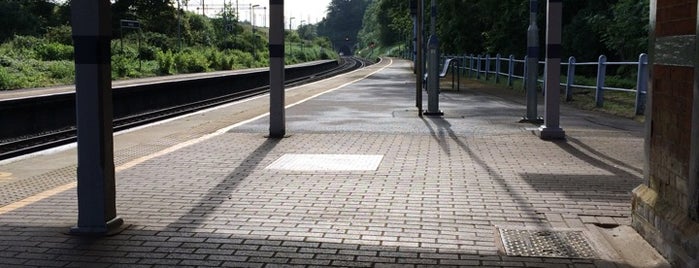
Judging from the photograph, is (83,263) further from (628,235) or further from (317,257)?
(628,235)

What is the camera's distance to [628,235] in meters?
4.91

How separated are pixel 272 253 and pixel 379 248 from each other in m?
0.69

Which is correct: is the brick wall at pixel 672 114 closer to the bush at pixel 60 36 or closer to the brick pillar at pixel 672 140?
the brick pillar at pixel 672 140

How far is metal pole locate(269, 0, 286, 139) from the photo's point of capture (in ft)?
34.4

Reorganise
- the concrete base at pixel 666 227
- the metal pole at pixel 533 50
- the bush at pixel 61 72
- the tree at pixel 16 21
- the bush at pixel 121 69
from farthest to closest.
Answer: the tree at pixel 16 21, the bush at pixel 121 69, the bush at pixel 61 72, the metal pole at pixel 533 50, the concrete base at pixel 666 227

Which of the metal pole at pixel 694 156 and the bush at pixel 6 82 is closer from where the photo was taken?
the metal pole at pixel 694 156

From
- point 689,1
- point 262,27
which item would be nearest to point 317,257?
point 689,1

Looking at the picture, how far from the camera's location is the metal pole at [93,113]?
4.92m

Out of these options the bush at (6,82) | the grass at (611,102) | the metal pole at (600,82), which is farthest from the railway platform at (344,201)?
the bush at (6,82)

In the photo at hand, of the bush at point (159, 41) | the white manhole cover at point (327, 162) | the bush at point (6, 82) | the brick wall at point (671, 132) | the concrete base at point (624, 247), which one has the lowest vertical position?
the concrete base at point (624, 247)

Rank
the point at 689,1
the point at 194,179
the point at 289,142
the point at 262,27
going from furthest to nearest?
1. the point at 262,27
2. the point at 289,142
3. the point at 194,179
4. the point at 689,1

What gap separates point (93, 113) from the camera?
16.4 feet

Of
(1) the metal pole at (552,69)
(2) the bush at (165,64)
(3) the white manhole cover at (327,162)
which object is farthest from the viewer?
(2) the bush at (165,64)

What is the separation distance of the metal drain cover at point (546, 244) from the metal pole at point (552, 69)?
5435mm
